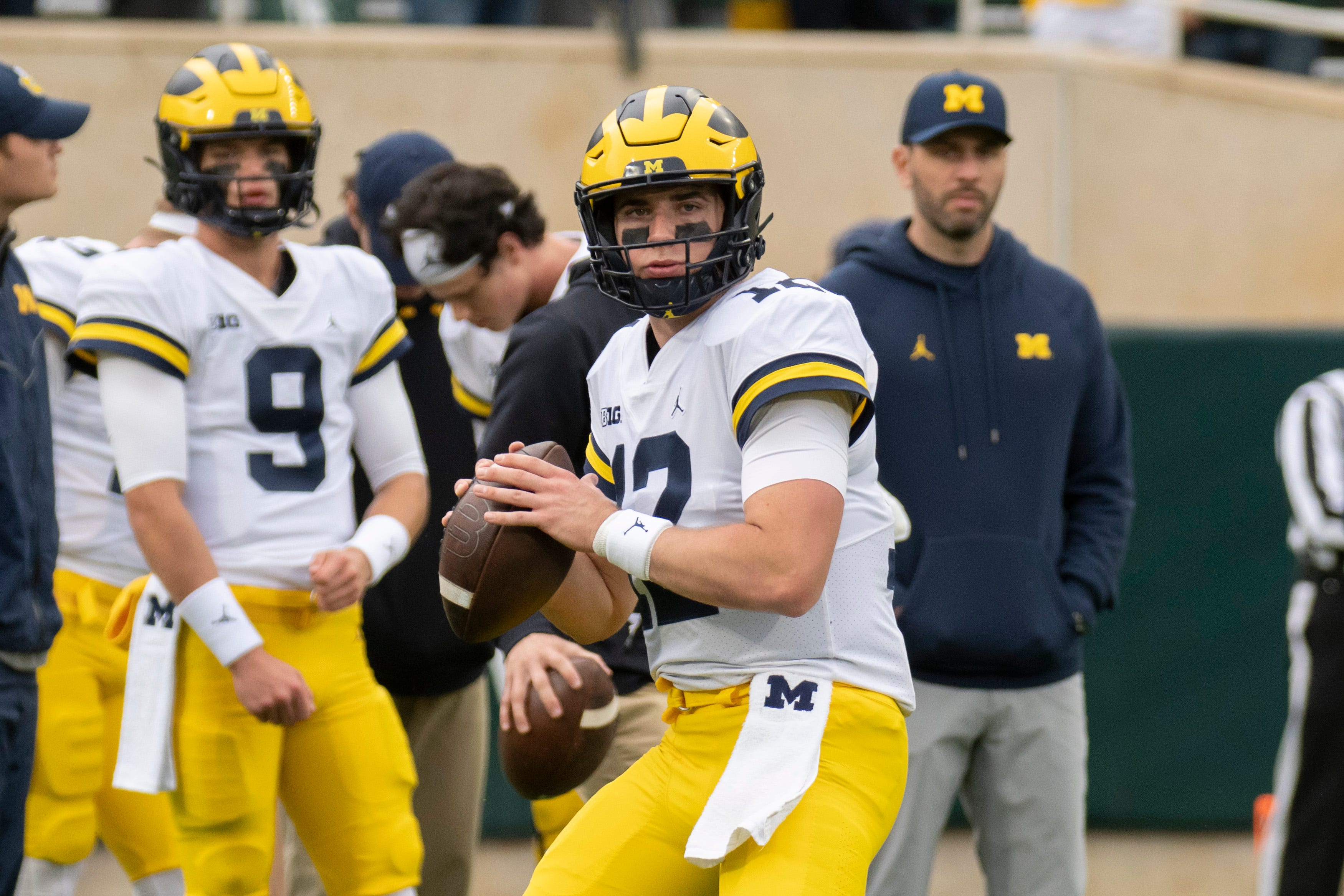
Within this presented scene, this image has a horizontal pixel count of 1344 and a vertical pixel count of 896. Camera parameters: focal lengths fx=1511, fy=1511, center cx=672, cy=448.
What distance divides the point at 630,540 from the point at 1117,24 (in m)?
7.61

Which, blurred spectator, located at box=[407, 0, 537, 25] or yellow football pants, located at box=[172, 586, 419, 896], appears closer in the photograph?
yellow football pants, located at box=[172, 586, 419, 896]

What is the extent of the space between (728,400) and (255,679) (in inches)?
53.7

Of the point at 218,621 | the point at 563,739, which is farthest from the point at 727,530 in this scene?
the point at 218,621

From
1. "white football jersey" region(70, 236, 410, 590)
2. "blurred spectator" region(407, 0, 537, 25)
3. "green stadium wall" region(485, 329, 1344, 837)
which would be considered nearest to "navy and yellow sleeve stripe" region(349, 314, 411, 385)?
"white football jersey" region(70, 236, 410, 590)

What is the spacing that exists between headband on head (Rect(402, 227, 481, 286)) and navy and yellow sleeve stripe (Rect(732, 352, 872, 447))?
168cm

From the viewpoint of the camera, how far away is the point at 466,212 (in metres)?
4.03

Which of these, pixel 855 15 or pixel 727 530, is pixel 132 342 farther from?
pixel 855 15

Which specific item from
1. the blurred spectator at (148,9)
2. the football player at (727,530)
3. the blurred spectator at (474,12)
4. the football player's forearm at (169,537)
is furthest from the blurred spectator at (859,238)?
the blurred spectator at (148,9)

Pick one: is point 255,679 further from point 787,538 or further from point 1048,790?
point 1048,790

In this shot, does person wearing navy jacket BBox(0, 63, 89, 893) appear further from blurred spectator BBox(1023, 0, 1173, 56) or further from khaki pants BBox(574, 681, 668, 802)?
blurred spectator BBox(1023, 0, 1173, 56)

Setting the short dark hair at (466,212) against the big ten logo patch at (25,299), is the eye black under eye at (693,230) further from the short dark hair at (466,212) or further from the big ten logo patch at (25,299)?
the big ten logo patch at (25,299)

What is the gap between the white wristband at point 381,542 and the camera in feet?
11.9

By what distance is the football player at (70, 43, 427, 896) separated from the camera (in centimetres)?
336

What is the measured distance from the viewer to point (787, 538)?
2.45 metres
